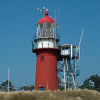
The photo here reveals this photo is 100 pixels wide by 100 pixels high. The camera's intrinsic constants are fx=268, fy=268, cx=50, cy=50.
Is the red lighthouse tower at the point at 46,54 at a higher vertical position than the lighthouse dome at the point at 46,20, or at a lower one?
lower

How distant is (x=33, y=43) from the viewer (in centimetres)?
4606

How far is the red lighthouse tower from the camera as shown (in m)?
43.1

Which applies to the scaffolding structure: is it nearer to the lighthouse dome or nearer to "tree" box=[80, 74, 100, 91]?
the lighthouse dome

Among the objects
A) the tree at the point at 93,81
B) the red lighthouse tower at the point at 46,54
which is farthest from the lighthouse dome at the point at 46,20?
the tree at the point at 93,81

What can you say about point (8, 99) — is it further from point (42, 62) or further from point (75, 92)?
point (42, 62)

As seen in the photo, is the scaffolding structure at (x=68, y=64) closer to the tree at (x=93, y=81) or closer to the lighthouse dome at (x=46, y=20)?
the lighthouse dome at (x=46, y=20)

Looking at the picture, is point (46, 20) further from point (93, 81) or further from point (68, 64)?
point (93, 81)

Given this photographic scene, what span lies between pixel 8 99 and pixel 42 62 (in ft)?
80.4

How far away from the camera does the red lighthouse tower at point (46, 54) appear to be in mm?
43062

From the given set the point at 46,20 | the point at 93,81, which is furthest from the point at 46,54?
the point at 93,81

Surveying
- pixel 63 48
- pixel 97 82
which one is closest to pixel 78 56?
pixel 63 48

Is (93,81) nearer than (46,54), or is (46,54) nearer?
(46,54)

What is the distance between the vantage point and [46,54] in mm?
44344

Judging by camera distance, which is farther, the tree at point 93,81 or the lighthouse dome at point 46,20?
the tree at point 93,81
